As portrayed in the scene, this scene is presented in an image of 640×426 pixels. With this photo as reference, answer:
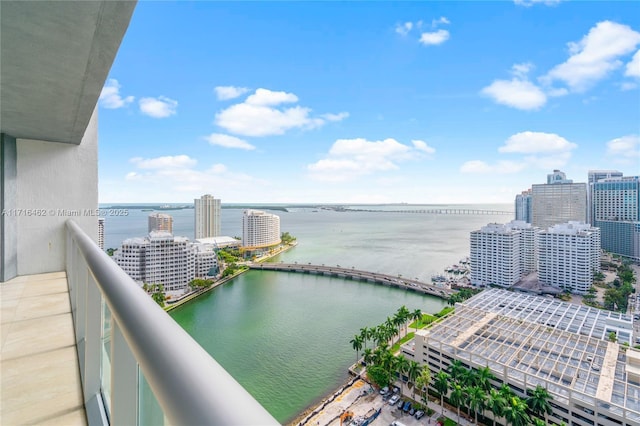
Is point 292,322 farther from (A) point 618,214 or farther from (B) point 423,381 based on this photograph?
(A) point 618,214

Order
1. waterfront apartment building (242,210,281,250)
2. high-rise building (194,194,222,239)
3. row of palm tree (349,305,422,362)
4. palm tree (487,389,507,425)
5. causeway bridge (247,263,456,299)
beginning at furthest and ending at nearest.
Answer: high-rise building (194,194,222,239) < waterfront apartment building (242,210,281,250) < causeway bridge (247,263,456,299) < row of palm tree (349,305,422,362) < palm tree (487,389,507,425)

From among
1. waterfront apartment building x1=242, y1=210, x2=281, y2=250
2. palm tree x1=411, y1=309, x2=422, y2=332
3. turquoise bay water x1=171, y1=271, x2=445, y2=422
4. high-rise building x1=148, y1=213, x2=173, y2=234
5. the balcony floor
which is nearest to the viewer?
the balcony floor

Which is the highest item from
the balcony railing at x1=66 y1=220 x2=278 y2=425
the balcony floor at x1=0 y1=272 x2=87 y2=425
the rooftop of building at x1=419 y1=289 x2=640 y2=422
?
the balcony railing at x1=66 y1=220 x2=278 y2=425

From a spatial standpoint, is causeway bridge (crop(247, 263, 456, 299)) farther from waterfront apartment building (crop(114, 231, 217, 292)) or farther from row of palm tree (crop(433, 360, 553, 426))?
row of palm tree (crop(433, 360, 553, 426))

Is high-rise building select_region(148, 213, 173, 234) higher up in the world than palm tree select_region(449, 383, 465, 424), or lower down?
higher up

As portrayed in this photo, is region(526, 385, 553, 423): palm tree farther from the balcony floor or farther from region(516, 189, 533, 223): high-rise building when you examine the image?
region(516, 189, 533, 223): high-rise building

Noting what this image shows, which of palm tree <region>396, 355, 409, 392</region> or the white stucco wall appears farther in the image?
palm tree <region>396, 355, 409, 392</region>

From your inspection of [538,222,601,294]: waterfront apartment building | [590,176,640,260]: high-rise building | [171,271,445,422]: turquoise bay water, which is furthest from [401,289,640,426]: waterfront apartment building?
[590,176,640,260]: high-rise building

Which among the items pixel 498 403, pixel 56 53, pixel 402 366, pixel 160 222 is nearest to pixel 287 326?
pixel 402 366

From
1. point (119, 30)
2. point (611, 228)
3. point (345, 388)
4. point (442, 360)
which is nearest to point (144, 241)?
point (345, 388)
